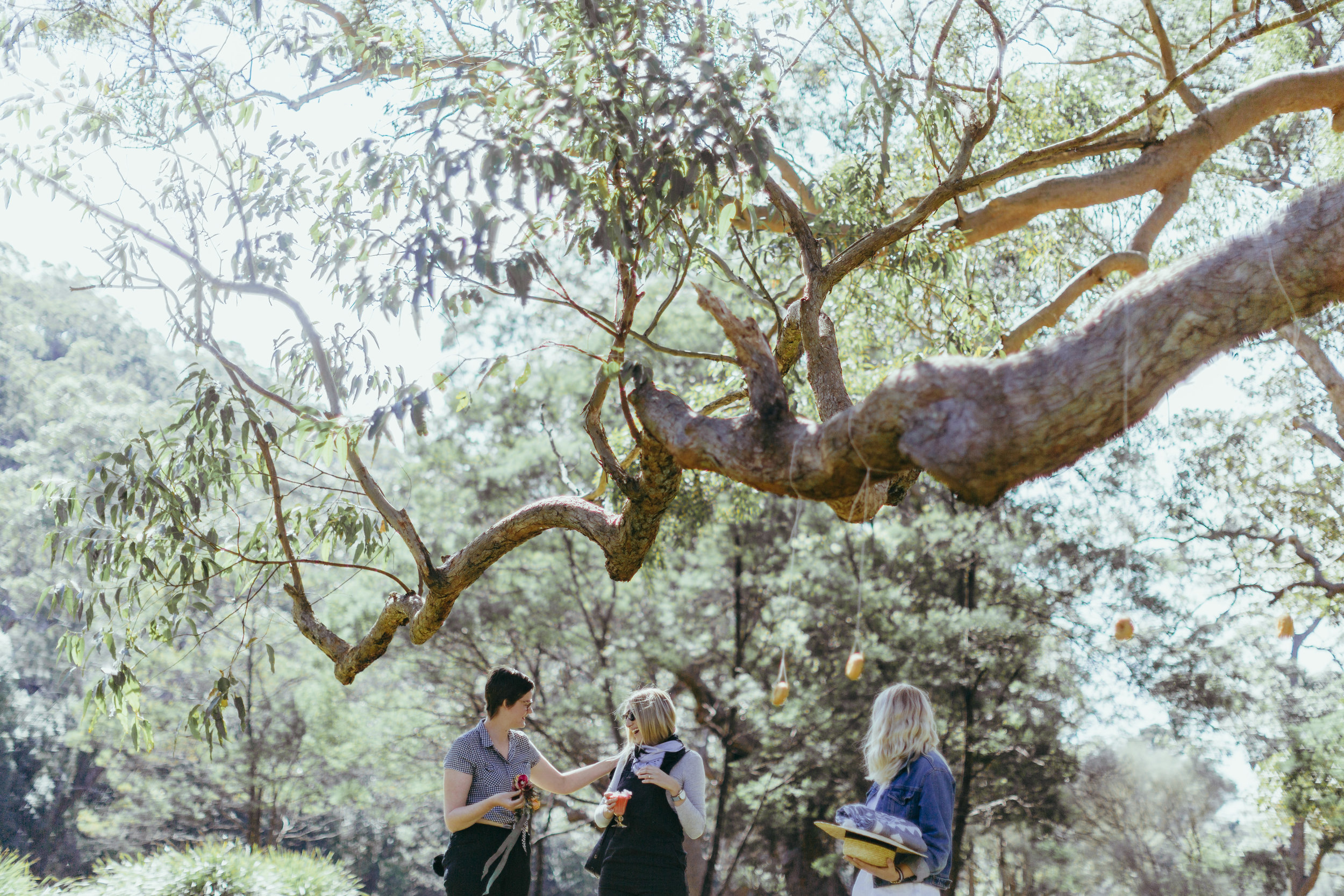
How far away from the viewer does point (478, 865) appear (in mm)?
3551

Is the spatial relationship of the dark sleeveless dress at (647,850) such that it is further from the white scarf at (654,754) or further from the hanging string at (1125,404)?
the hanging string at (1125,404)

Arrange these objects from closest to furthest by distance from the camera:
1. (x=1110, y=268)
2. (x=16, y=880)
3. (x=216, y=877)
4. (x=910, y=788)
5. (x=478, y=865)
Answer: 1. (x=910, y=788)
2. (x=478, y=865)
3. (x=1110, y=268)
4. (x=216, y=877)
5. (x=16, y=880)

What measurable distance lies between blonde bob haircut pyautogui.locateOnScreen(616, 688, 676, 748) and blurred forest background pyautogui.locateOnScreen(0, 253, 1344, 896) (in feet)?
12.4

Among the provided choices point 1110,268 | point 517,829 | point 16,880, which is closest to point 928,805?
point 517,829

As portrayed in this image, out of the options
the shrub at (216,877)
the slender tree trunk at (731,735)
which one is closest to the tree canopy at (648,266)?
the shrub at (216,877)

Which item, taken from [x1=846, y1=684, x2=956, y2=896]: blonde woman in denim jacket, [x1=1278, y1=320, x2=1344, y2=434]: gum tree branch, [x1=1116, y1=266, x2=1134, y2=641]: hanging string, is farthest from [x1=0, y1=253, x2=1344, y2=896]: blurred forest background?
[x1=1116, y1=266, x2=1134, y2=641]: hanging string

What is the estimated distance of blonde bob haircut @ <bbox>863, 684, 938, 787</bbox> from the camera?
2996 mm

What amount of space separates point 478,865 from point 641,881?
2.05 ft

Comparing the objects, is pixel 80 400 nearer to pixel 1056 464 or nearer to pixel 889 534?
pixel 889 534

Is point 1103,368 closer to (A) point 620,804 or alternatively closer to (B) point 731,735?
(A) point 620,804

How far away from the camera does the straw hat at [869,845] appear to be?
279 centimetres

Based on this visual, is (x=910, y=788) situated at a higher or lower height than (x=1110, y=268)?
lower

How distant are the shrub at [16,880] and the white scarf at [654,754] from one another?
5739mm

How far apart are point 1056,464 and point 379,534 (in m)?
3.37
